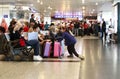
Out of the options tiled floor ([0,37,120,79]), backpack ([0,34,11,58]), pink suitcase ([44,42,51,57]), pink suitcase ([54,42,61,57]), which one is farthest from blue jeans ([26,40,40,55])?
pink suitcase ([54,42,61,57])

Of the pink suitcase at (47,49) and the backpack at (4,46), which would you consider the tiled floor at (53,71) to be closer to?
the backpack at (4,46)

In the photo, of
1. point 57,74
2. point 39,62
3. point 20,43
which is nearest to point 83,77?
point 57,74

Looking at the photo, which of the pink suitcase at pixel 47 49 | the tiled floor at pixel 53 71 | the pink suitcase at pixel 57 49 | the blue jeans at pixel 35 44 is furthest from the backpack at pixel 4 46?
the pink suitcase at pixel 57 49

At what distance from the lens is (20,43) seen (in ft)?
31.9

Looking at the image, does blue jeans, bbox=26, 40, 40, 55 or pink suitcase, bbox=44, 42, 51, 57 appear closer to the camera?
blue jeans, bbox=26, 40, 40, 55

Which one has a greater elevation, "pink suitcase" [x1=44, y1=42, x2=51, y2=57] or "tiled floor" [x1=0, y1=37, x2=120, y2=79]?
"pink suitcase" [x1=44, y1=42, x2=51, y2=57]

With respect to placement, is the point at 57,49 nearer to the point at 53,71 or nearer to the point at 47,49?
the point at 47,49

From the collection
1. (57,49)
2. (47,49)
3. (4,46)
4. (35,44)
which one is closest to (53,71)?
(35,44)

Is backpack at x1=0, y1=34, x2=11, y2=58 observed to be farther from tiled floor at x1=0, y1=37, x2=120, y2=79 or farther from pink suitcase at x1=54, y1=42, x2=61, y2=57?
pink suitcase at x1=54, y1=42, x2=61, y2=57

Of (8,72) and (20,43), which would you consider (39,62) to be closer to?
(20,43)

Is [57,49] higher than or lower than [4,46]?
lower

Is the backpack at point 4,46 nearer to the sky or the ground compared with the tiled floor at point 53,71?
nearer to the sky

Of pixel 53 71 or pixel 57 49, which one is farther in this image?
pixel 57 49

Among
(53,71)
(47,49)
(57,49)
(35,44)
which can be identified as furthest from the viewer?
(57,49)
